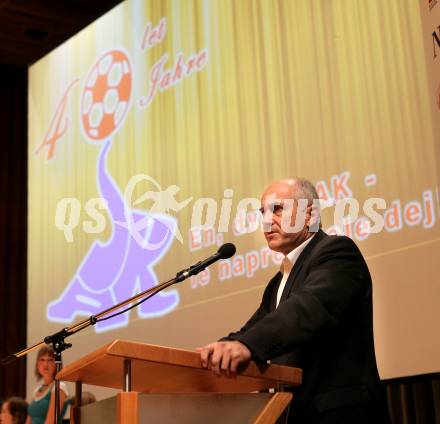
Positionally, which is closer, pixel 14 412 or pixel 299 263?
pixel 299 263

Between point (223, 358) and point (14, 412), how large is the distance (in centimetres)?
379

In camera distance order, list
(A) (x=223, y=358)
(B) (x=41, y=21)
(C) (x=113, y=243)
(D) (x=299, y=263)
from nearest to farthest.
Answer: (A) (x=223, y=358)
(D) (x=299, y=263)
(C) (x=113, y=243)
(B) (x=41, y=21)

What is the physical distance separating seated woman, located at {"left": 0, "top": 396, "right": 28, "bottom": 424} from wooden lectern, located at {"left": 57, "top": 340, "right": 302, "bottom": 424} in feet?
11.2

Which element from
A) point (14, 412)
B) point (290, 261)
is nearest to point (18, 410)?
point (14, 412)

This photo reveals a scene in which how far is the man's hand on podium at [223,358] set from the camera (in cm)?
159

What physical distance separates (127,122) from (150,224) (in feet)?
3.04

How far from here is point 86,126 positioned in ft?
19.6

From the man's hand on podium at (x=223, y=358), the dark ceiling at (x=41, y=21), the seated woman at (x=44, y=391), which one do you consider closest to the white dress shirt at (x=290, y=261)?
the man's hand on podium at (x=223, y=358)

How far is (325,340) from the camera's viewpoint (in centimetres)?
196

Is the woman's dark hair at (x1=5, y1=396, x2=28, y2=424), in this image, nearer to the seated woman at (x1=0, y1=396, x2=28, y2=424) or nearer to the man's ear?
the seated woman at (x1=0, y1=396, x2=28, y2=424)

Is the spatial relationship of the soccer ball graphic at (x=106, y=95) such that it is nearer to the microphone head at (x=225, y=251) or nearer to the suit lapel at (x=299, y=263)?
the microphone head at (x=225, y=251)

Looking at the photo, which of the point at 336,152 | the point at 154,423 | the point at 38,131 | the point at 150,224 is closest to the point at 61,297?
the point at 150,224

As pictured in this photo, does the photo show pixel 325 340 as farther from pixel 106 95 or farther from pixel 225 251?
pixel 106 95

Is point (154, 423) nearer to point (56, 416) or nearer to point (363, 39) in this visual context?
point (56, 416)
